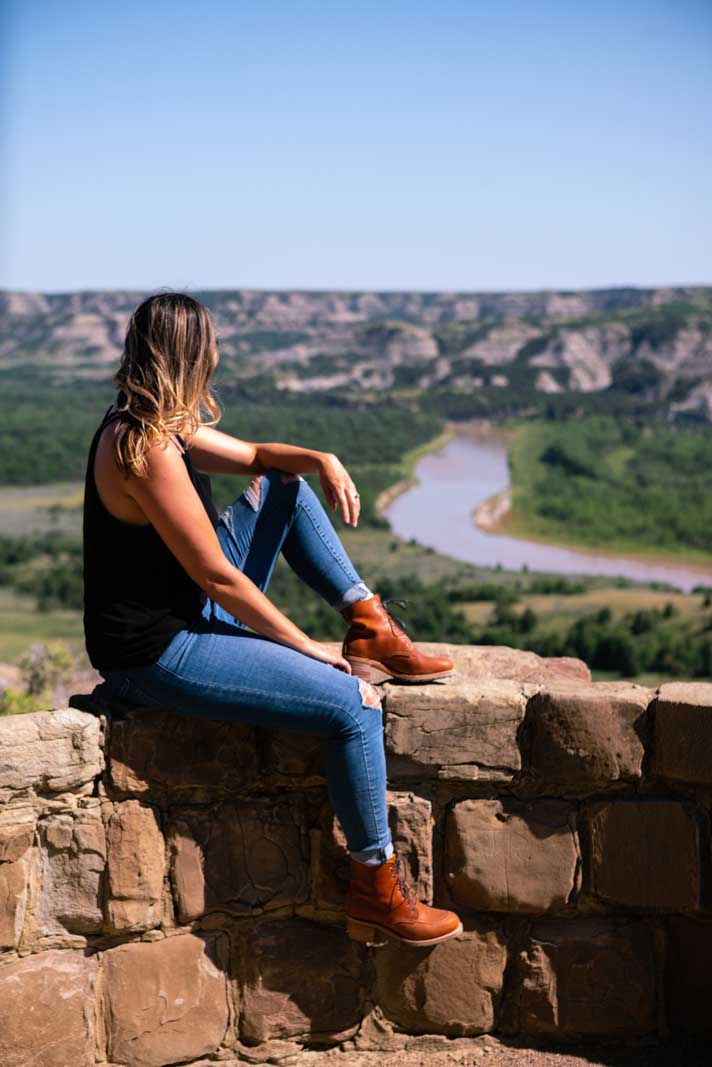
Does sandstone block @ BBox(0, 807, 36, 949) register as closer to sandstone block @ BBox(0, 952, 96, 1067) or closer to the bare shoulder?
sandstone block @ BBox(0, 952, 96, 1067)

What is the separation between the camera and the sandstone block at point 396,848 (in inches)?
137

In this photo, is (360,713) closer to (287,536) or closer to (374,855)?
(374,855)

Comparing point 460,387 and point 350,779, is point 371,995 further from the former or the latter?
point 460,387

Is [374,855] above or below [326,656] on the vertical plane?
below

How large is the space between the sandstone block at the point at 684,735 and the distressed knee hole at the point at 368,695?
2.47ft

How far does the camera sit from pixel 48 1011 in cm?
331

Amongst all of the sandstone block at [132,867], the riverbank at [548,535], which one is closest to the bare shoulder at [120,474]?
the sandstone block at [132,867]

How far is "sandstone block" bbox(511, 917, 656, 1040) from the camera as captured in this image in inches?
139

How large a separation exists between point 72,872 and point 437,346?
140 meters

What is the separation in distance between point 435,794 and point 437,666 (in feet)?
1.16

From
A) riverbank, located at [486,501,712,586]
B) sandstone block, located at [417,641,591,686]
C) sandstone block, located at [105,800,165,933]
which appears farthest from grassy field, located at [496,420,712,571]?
sandstone block, located at [105,800,165,933]

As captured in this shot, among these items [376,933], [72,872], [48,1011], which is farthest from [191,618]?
[48,1011]

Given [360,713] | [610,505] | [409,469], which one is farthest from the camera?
[409,469]

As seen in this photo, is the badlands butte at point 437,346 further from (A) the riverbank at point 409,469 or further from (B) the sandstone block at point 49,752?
(B) the sandstone block at point 49,752
